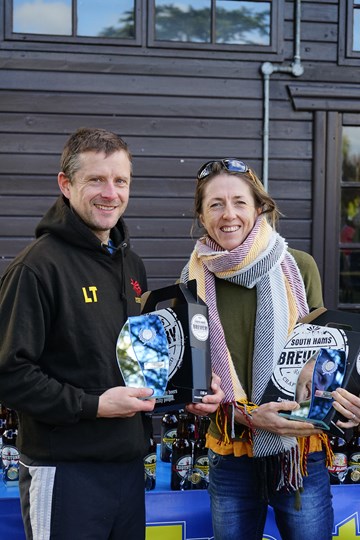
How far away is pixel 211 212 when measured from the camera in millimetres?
2121

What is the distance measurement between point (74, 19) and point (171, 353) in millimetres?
3329

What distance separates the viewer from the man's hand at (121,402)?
1780 mm

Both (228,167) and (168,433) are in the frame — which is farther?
(168,433)

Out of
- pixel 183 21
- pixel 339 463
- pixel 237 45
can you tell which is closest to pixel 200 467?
pixel 339 463

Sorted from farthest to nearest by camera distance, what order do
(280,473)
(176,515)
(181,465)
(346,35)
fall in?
(346,35)
(181,465)
(176,515)
(280,473)

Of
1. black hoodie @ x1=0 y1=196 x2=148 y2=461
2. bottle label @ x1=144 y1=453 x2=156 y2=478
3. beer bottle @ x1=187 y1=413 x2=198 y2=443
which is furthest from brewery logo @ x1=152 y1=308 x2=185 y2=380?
beer bottle @ x1=187 y1=413 x2=198 y2=443

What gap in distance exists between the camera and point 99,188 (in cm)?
191

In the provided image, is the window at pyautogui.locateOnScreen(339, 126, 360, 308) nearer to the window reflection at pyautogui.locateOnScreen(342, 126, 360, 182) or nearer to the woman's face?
the window reflection at pyautogui.locateOnScreen(342, 126, 360, 182)

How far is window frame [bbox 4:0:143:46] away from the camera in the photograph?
14.6 feet

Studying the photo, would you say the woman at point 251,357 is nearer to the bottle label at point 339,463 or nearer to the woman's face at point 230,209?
the woman's face at point 230,209

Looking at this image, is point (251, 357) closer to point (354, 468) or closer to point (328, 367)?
point (328, 367)

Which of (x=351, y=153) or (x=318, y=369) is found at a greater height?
(x=351, y=153)

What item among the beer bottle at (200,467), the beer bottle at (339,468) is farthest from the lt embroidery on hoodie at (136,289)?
the beer bottle at (339,468)

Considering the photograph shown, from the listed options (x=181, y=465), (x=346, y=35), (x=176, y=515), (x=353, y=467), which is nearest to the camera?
(x=176, y=515)
